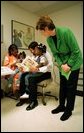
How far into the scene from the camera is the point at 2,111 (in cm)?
204

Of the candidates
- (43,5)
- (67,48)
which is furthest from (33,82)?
(43,5)

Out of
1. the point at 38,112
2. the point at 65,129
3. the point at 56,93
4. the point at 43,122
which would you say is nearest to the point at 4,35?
the point at 56,93

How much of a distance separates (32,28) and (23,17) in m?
0.35

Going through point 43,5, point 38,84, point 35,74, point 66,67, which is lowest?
point 38,84

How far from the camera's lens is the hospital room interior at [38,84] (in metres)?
1.65

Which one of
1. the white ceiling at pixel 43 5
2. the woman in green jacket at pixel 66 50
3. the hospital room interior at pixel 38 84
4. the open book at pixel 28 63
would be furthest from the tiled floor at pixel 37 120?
the white ceiling at pixel 43 5

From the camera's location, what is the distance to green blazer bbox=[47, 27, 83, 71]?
160cm

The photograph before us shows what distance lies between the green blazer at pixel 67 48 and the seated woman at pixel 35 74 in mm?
553

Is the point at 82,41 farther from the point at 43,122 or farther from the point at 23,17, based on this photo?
the point at 43,122

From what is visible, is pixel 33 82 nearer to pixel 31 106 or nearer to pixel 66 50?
pixel 31 106

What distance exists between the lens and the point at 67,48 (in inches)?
65.3

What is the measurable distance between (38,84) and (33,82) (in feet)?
0.53

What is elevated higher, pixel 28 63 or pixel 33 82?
pixel 28 63

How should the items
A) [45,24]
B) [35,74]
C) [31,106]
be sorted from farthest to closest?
1. [35,74]
2. [31,106]
3. [45,24]
